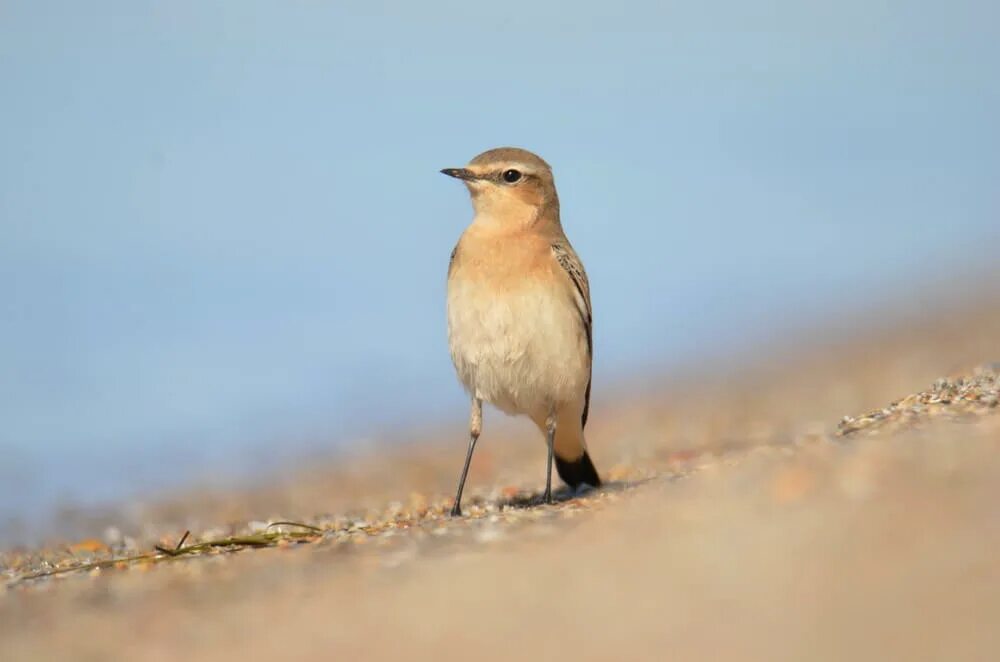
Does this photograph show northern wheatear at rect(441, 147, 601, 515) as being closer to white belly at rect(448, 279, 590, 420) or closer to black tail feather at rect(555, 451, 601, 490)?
white belly at rect(448, 279, 590, 420)

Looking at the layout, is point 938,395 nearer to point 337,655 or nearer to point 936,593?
point 936,593

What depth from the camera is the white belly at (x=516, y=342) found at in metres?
8.02

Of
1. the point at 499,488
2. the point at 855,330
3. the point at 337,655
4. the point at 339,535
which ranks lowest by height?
the point at 855,330

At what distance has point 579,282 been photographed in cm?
851

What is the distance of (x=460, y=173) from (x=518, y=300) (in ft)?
3.53

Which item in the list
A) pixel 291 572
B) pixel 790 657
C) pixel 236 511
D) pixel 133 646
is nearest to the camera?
pixel 790 657

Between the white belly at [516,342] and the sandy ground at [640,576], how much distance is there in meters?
0.76

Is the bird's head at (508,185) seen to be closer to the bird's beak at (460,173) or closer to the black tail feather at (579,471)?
the bird's beak at (460,173)

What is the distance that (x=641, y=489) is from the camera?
780cm

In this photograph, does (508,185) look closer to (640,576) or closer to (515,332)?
(515,332)

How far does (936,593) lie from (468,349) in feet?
13.6

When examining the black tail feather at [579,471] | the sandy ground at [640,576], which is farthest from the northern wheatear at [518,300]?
the sandy ground at [640,576]

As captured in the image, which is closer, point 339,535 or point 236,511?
point 339,535


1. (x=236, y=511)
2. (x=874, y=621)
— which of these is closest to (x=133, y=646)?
(x=874, y=621)
